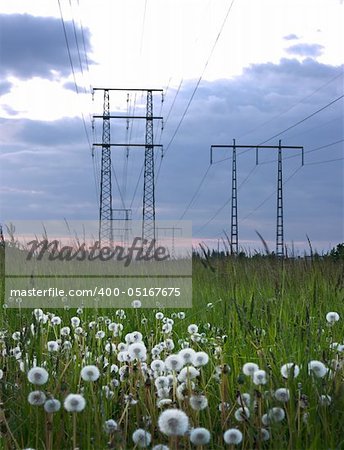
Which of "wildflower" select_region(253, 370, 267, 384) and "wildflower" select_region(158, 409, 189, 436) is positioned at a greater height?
"wildflower" select_region(253, 370, 267, 384)

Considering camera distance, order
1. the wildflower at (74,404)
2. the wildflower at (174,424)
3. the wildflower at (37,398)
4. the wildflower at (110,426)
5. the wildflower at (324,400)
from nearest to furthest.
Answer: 1. the wildflower at (174,424)
2. the wildflower at (74,404)
3. the wildflower at (110,426)
4. the wildflower at (37,398)
5. the wildflower at (324,400)

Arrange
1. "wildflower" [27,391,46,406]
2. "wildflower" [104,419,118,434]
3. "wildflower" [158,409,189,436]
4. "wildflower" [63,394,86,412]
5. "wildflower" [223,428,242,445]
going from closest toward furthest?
"wildflower" [158,409,189,436]
"wildflower" [223,428,242,445]
"wildflower" [63,394,86,412]
"wildflower" [104,419,118,434]
"wildflower" [27,391,46,406]

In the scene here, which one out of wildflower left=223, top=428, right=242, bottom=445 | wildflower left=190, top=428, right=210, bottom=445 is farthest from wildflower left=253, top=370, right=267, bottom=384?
wildflower left=190, top=428, right=210, bottom=445

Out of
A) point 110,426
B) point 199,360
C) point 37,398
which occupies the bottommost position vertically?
point 110,426

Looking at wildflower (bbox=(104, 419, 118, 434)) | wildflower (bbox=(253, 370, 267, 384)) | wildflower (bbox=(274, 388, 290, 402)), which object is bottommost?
wildflower (bbox=(104, 419, 118, 434))

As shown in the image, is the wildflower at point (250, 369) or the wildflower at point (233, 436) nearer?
the wildflower at point (233, 436)

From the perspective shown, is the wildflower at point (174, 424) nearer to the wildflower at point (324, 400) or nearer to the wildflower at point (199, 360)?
the wildflower at point (199, 360)

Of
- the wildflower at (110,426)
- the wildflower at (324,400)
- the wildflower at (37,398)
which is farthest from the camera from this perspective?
the wildflower at (324,400)

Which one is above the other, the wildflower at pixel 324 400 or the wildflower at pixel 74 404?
the wildflower at pixel 74 404

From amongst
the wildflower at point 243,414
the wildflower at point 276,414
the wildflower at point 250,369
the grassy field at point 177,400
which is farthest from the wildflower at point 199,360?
the wildflower at point 276,414

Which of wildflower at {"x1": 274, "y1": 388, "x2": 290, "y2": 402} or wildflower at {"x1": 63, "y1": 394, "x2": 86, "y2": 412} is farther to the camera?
wildflower at {"x1": 274, "y1": 388, "x2": 290, "y2": 402}

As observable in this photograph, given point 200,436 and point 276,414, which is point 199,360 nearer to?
point 276,414

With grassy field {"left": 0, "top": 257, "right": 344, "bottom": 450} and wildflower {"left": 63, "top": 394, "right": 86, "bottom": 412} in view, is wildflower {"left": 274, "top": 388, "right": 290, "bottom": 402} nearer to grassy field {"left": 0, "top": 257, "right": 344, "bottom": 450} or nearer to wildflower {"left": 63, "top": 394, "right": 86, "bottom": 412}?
grassy field {"left": 0, "top": 257, "right": 344, "bottom": 450}

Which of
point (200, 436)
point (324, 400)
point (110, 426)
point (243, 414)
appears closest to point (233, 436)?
point (200, 436)
